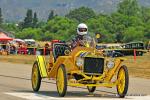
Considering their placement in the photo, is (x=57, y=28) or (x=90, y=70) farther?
(x=57, y=28)

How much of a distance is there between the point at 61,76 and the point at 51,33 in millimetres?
144979

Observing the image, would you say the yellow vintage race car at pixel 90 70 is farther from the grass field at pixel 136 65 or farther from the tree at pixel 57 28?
the tree at pixel 57 28

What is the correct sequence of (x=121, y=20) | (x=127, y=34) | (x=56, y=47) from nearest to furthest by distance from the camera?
(x=56, y=47), (x=127, y=34), (x=121, y=20)

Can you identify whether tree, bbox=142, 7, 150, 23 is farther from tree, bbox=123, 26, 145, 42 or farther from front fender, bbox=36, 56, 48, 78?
front fender, bbox=36, 56, 48, 78

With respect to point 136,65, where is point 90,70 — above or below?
above

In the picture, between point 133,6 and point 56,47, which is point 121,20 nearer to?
point 133,6

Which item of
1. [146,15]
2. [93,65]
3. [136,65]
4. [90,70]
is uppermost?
[146,15]

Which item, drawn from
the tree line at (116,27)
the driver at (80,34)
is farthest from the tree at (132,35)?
the driver at (80,34)

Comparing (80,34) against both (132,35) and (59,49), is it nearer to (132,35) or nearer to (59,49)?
(59,49)

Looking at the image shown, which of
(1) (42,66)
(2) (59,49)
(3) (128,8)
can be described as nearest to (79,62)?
(2) (59,49)

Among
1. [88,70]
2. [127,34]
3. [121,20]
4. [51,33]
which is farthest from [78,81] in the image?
[51,33]

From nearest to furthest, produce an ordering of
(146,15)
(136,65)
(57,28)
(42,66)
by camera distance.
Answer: (42,66), (136,65), (57,28), (146,15)

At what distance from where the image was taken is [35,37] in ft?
568

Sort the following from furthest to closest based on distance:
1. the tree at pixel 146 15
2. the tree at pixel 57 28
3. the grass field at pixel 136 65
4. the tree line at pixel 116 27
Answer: the tree at pixel 146 15, the tree at pixel 57 28, the tree line at pixel 116 27, the grass field at pixel 136 65
